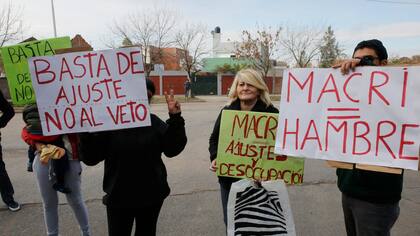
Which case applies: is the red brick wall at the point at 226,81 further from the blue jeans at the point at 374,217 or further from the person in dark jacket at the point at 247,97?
the blue jeans at the point at 374,217

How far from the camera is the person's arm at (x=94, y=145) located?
2434mm

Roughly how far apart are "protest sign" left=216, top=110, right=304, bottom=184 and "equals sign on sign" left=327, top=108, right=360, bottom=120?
1.79ft

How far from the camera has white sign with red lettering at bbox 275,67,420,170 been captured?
6.21 ft

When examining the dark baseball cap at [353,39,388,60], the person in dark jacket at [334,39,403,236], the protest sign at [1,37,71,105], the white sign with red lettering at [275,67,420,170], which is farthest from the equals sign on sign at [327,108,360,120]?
the protest sign at [1,37,71,105]

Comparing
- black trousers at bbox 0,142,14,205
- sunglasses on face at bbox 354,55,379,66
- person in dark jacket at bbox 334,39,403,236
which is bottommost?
black trousers at bbox 0,142,14,205

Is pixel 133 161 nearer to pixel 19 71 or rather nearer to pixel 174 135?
pixel 174 135

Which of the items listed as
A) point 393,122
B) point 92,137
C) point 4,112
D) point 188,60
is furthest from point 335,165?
point 188,60

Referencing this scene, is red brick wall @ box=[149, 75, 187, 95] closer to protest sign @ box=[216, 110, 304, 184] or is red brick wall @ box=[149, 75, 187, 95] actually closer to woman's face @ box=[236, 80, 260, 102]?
woman's face @ box=[236, 80, 260, 102]

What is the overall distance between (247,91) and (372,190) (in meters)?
1.18

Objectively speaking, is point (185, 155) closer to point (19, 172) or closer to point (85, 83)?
point (19, 172)

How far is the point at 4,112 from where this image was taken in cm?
365

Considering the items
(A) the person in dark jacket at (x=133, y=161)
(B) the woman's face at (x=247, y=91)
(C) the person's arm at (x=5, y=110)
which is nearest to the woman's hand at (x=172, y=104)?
(A) the person in dark jacket at (x=133, y=161)

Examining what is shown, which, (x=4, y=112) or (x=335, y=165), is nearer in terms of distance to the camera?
(x=335, y=165)

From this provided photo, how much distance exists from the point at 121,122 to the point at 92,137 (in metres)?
0.28
